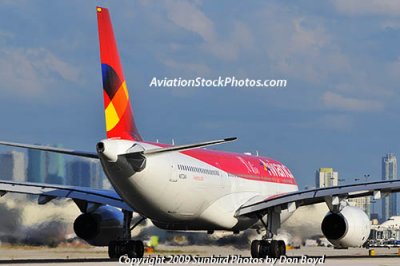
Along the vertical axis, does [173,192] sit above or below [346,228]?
above

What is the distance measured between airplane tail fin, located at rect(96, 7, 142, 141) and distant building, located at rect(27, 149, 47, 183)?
16.0 m

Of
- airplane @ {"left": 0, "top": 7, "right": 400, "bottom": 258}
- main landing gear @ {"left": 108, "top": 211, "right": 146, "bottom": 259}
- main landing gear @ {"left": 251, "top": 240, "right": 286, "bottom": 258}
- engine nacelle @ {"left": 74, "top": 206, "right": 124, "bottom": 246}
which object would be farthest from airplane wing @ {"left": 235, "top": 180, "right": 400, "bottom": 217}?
engine nacelle @ {"left": 74, "top": 206, "right": 124, "bottom": 246}

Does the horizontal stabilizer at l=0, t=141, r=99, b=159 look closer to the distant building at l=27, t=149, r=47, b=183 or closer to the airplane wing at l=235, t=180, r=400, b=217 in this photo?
the airplane wing at l=235, t=180, r=400, b=217

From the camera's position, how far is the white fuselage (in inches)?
1384

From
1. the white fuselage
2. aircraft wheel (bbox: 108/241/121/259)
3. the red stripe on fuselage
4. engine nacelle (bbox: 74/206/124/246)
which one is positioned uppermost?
the red stripe on fuselage

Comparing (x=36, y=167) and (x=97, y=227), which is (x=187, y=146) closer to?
(x=97, y=227)

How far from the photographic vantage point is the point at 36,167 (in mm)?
51781

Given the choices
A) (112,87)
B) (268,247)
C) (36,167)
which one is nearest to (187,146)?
(112,87)

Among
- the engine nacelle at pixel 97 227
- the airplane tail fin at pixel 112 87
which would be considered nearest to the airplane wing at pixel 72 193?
the engine nacelle at pixel 97 227

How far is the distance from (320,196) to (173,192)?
6.38 m

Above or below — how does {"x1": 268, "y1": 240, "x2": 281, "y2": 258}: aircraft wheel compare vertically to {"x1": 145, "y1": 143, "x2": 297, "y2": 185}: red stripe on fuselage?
below

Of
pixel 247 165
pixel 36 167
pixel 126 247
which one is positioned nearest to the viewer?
pixel 126 247

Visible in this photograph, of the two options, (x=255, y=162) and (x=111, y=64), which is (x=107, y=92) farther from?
(x=255, y=162)

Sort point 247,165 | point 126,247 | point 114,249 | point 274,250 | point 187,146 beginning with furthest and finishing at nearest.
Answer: point 247,165 → point 274,250 → point 126,247 → point 114,249 → point 187,146
